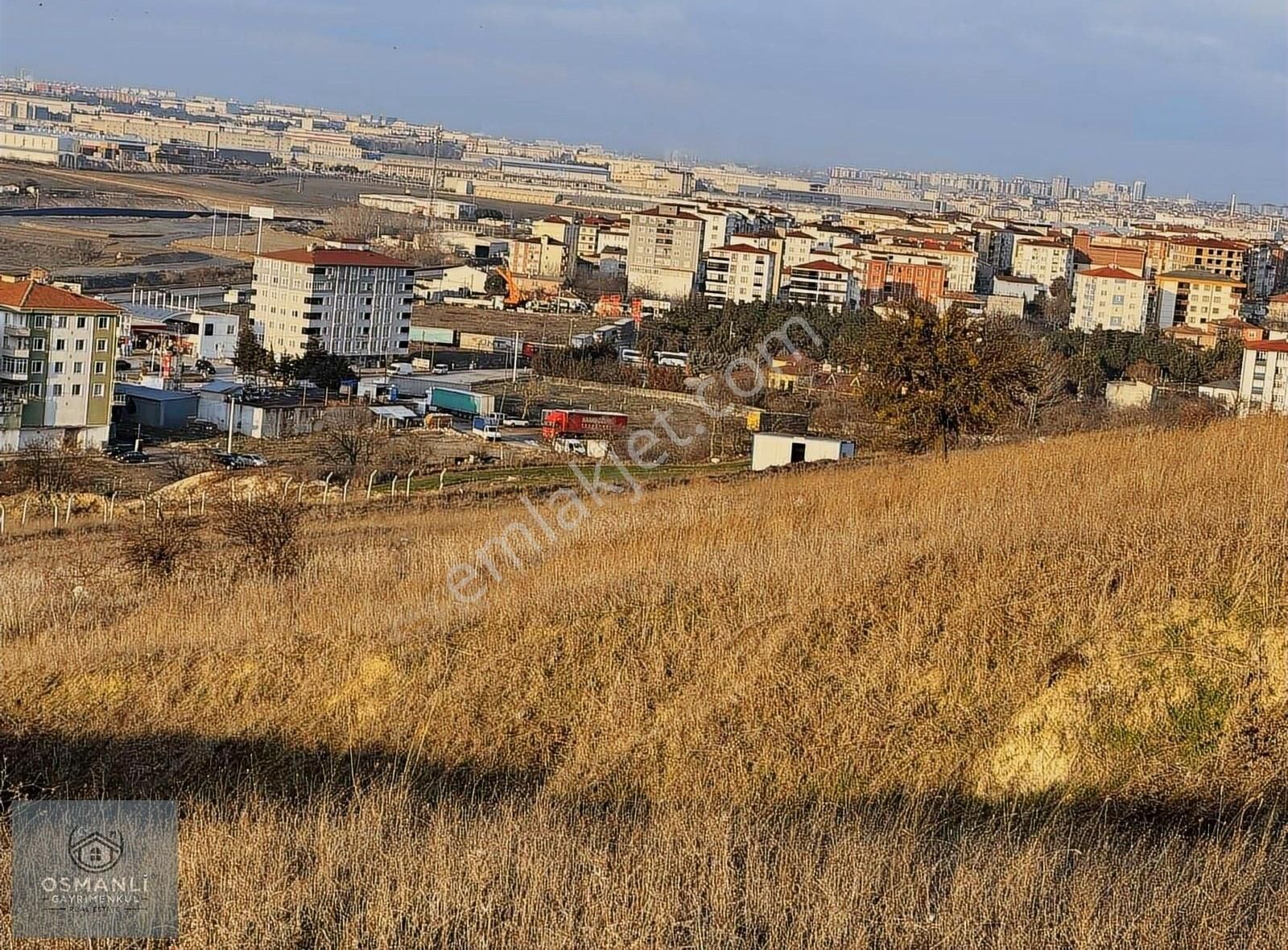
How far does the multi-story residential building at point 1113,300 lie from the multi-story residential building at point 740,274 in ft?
32.3

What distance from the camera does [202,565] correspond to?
8.71 metres

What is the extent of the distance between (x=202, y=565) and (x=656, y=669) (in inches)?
176

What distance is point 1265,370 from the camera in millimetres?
22750

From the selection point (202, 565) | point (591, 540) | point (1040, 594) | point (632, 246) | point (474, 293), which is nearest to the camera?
point (1040, 594)

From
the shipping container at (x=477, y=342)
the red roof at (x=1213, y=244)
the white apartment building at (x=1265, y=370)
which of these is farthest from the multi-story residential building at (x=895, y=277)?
the white apartment building at (x=1265, y=370)

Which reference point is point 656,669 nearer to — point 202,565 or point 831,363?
point 202,565

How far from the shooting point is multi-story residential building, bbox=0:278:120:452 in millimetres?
21344

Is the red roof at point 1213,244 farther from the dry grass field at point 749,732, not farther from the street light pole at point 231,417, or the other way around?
the dry grass field at point 749,732

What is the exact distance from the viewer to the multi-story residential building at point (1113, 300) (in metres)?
47.0

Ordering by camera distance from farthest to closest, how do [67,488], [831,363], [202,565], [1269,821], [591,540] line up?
[831,363], [67,488], [202,565], [591,540], [1269,821]

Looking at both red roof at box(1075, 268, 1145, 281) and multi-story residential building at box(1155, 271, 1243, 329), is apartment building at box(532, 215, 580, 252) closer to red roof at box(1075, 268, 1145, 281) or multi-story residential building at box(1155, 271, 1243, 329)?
red roof at box(1075, 268, 1145, 281)

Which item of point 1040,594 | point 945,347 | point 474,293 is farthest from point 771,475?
point 474,293

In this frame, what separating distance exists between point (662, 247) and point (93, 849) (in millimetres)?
54559

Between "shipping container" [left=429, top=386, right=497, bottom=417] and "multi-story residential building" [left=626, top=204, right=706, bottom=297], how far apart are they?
2967 centimetres
